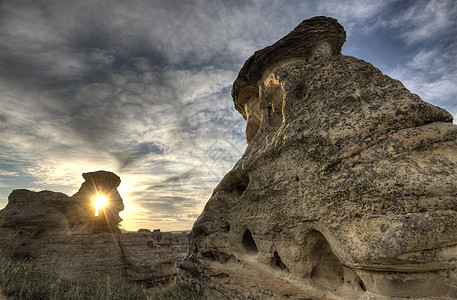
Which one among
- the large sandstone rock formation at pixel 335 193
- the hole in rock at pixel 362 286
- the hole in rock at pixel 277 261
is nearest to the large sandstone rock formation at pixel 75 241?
the large sandstone rock formation at pixel 335 193

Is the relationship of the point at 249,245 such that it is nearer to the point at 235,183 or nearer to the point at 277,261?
the point at 277,261

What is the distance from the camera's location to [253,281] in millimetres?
5102

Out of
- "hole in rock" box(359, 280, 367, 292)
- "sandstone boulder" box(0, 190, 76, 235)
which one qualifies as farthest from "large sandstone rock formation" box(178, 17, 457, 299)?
"sandstone boulder" box(0, 190, 76, 235)

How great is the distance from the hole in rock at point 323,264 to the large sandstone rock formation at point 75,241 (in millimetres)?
11867

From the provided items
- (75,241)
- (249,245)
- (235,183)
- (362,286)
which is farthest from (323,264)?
(75,241)

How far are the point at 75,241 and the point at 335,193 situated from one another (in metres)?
15.0

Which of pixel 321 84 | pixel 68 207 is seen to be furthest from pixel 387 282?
pixel 68 207

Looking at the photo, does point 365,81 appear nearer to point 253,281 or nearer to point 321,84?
point 321,84

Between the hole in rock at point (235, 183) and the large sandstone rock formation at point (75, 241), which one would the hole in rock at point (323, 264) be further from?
the large sandstone rock formation at point (75, 241)

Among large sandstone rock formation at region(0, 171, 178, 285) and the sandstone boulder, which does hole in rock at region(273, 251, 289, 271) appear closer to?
large sandstone rock formation at region(0, 171, 178, 285)

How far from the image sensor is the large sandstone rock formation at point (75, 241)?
12.1 m

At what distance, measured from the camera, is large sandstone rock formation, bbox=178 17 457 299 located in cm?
288

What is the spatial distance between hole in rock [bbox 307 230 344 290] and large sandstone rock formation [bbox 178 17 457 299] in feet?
0.06

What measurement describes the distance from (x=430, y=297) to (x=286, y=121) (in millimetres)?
3633
